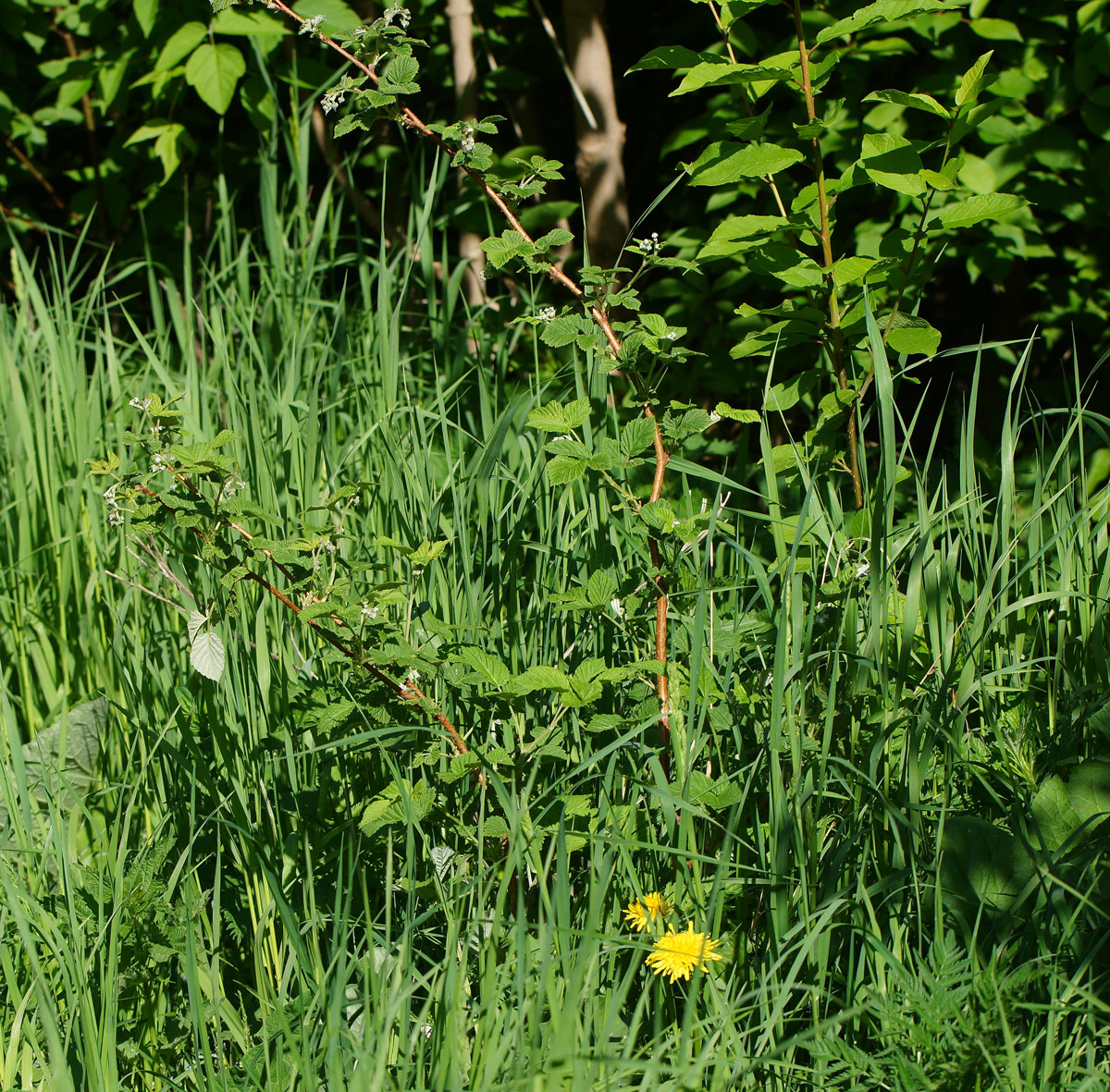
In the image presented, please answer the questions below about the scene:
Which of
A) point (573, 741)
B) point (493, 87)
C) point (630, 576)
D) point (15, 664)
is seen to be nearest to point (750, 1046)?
point (573, 741)

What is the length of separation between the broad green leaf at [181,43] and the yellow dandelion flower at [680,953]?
2468 mm

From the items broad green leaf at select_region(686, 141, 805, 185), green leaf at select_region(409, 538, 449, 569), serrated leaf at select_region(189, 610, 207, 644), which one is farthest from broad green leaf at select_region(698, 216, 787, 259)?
serrated leaf at select_region(189, 610, 207, 644)

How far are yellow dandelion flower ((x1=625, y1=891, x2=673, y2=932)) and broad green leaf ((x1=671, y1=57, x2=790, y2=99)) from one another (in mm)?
1135

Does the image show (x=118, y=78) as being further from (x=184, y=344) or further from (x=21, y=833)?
(x=21, y=833)

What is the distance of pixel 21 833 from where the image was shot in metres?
1.50

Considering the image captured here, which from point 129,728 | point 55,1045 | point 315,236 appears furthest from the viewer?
point 315,236

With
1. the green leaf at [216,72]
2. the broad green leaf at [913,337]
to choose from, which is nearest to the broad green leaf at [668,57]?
the broad green leaf at [913,337]

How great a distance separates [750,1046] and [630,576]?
0.66 metres

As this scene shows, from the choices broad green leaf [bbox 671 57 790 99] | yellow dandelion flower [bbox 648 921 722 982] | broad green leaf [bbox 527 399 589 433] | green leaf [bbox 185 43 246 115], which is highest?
green leaf [bbox 185 43 246 115]

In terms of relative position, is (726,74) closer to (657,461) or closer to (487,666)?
(657,461)

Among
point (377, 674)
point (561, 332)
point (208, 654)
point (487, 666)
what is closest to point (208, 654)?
point (208, 654)

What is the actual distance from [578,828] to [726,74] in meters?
1.12

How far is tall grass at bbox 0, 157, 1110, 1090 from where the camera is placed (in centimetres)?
112

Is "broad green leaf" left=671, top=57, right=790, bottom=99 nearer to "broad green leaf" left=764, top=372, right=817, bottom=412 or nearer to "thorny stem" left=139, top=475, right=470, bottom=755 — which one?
"broad green leaf" left=764, top=372, right=817, bottom=412
